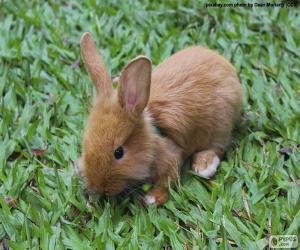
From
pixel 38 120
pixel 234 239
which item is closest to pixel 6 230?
pixel 38 120

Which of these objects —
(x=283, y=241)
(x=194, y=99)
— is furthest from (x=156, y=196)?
(x=283, y=241)

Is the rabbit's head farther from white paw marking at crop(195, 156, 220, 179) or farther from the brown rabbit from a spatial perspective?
white paw marking at crop(195, 156, 220, 179)

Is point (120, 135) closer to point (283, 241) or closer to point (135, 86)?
point (135, 86)

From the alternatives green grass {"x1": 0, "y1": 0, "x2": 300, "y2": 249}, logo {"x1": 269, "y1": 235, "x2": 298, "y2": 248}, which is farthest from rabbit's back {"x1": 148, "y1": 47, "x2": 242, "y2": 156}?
logo {"x1": 269, "y1": 235, "x2": 298, "y2": 248}

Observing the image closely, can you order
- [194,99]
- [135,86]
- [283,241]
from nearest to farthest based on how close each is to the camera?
[283,241] → [135,86] → [194,99]

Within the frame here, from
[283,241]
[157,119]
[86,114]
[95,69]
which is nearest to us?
[283,241]

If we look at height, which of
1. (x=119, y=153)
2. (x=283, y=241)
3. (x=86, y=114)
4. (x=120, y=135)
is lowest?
(x=283, y=241)

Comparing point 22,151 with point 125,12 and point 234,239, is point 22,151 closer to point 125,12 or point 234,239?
point 234,239
